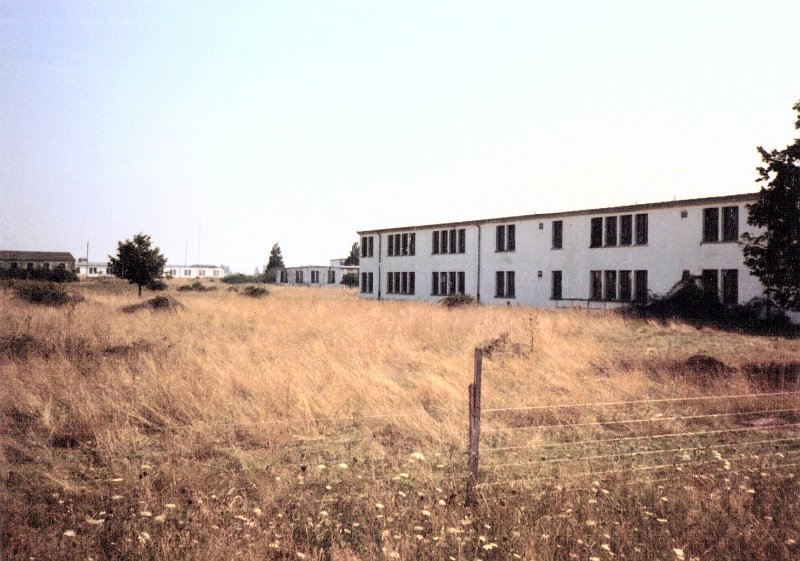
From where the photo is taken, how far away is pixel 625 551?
4.46 meters

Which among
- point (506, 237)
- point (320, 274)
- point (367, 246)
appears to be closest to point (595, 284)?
point (506, 237)

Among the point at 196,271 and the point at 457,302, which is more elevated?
the point at 196,271

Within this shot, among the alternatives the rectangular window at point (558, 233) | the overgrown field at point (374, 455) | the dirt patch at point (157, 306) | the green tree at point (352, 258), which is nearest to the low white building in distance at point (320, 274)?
the green tree at point (352, 258)

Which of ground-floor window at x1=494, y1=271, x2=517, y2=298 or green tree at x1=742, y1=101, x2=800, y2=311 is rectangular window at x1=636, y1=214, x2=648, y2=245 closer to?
ground-floor window at x1=494, y1=271, x2=517, y2=298

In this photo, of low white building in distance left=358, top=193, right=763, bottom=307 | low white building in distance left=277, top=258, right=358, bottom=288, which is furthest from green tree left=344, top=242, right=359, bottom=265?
low white building in distance left=358, top=193, right=763, bottom=307

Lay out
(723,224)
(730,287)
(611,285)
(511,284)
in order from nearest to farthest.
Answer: (730,287), (723,224), (611,285), (511,284)

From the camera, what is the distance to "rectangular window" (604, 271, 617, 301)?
28.8m

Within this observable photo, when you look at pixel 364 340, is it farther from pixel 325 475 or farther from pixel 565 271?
pixel 565 271

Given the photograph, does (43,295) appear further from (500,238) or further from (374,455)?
(500,238)

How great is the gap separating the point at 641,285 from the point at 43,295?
85.6ft

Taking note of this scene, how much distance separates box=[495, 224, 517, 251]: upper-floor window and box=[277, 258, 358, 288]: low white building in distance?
42889mm

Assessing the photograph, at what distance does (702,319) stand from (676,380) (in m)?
14.8

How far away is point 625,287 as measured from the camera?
1117 inches

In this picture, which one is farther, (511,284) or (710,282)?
(511,284)
